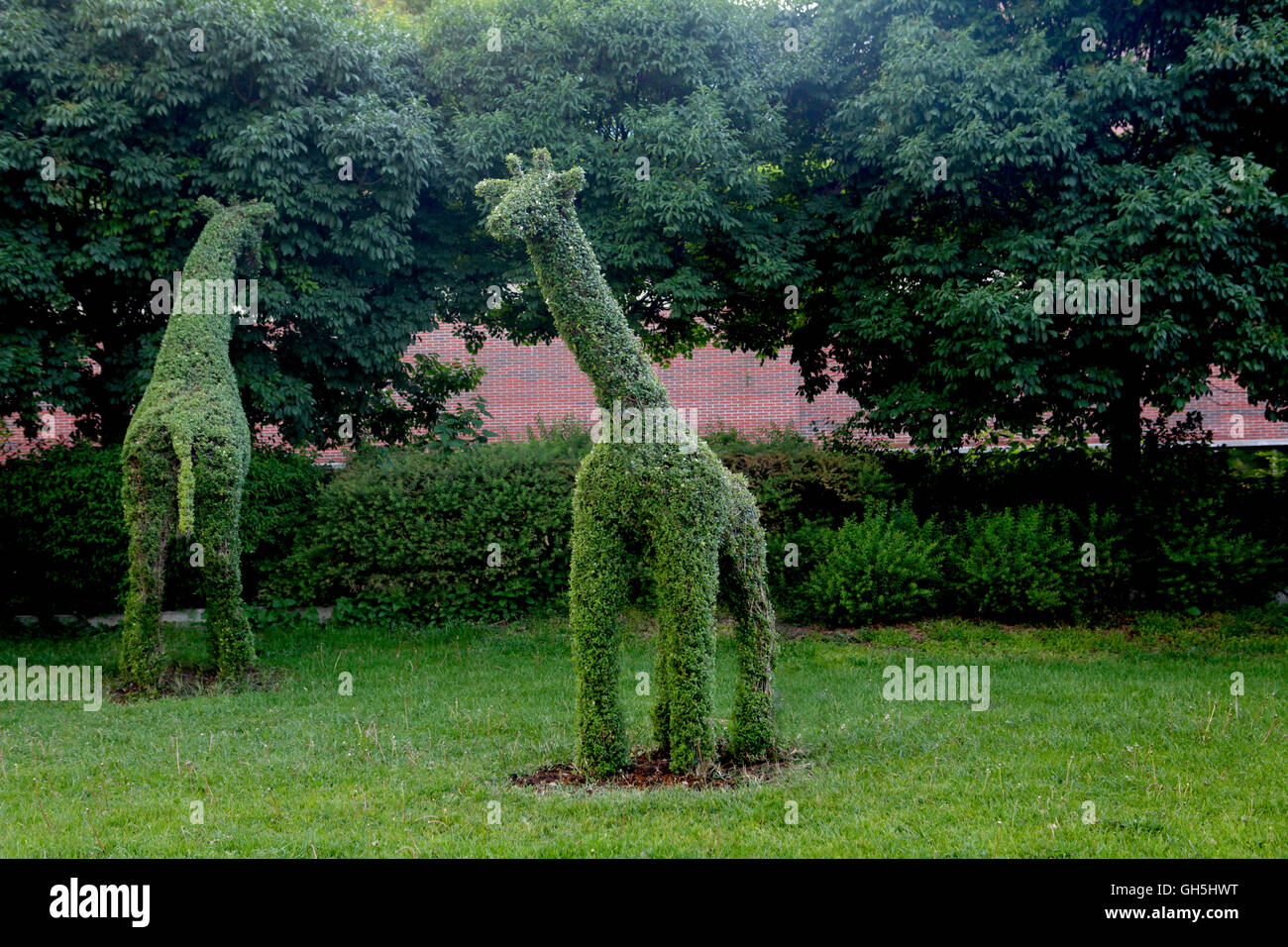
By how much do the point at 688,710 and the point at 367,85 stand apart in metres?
10.0

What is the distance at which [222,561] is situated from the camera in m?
9.56

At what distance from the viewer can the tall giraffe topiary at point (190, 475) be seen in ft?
30.6

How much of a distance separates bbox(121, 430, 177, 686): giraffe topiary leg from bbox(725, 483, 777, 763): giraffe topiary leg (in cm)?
595

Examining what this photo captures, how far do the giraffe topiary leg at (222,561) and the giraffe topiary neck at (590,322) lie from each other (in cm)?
A: 463

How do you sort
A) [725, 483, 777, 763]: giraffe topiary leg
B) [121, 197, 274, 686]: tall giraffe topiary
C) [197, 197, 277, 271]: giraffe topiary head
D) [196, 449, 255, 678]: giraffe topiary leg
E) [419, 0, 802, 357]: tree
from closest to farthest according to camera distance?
[725, 483, 777, 763]: giraffe topiary leg < [121, 197, 274, 686]: tall giraffe topiary < [196, 449, 255, 678]: giraffe topiary leg < [197, 197, 277, 271]: giraffe topiary head < [419, 0, 802, 357]: tree

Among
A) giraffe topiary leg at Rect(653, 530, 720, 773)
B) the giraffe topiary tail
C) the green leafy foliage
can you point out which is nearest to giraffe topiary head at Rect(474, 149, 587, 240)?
giraffe topiary leg at Rect(653, 530, 720, 773)

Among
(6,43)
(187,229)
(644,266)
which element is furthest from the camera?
(644,266)

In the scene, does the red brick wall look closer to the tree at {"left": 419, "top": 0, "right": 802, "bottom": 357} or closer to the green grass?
the tree at {"left": 419, "top": 0, "right": 802, "bottom": 357}

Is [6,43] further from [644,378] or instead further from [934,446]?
[934,446]

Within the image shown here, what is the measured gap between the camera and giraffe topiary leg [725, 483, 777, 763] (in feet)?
21.7

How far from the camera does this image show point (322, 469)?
13.6m

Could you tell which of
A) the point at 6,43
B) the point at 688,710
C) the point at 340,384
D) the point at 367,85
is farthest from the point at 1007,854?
the point at 6,43

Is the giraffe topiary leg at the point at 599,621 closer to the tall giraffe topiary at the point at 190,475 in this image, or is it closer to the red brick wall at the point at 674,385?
the tall giraffe topiary at the point at 190,475

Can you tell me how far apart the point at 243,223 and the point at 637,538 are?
259 inches
